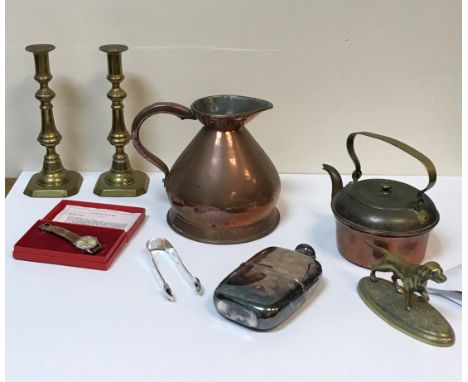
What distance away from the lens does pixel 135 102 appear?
94cm

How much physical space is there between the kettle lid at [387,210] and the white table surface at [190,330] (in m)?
0.07

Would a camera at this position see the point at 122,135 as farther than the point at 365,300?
Yes

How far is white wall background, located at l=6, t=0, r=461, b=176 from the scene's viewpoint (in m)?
0.89

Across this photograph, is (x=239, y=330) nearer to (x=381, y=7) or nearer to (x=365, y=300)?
(x=365, y=300)

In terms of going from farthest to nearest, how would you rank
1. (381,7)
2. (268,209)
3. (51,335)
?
(381,7) < (268,209) < (51,335)

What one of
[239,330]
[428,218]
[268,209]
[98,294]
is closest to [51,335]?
[98,294]

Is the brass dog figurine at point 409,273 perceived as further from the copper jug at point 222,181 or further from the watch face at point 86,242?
the watch face at point 86,242

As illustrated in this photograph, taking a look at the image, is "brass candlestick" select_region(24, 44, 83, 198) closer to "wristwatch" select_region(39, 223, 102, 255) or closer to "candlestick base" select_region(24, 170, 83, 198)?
"candlestick base" select_region(24, 170, 83, 198)

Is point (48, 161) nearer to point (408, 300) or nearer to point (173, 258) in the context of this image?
point (173, 258)

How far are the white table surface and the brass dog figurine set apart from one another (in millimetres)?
39

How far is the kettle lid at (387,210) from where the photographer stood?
67cm

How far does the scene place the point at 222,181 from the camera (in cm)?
73

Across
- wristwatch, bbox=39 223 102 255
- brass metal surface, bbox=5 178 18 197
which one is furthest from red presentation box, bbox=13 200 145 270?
brass metal surface, bbox=5 178 18 197

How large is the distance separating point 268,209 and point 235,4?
317mm
